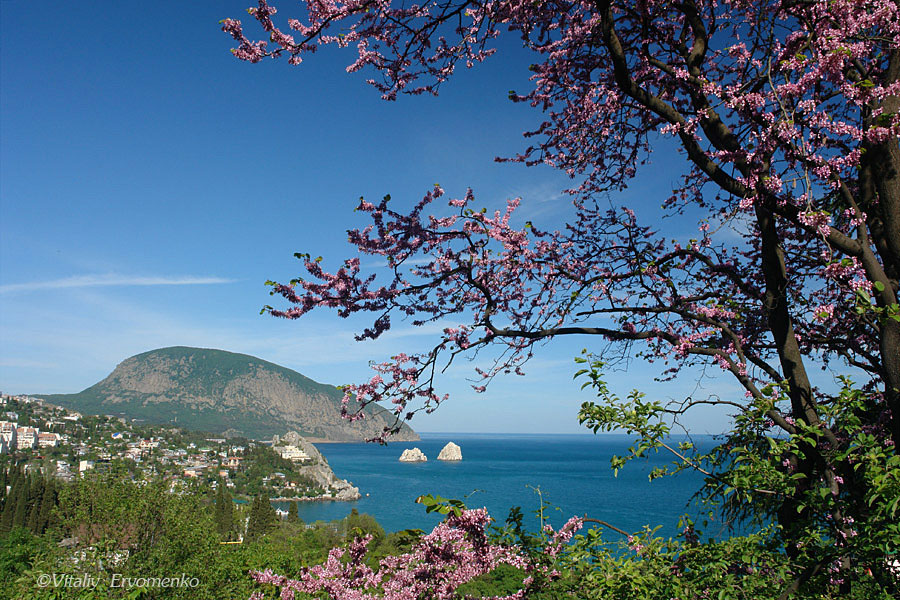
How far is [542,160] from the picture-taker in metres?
6.29

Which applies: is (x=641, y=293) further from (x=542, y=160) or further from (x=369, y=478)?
(x=369, y=478)

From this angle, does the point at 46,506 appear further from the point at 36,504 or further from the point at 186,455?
the point at 186,455

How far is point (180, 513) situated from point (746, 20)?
77.4 feet

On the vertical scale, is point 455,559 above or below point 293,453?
above

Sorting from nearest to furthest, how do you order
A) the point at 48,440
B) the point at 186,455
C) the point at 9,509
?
the point at 9,509 → the point at 186,455 → the point at 48,440

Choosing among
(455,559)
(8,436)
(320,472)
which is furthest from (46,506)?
(8,436)

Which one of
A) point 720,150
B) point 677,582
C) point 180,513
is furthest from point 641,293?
point 180,513

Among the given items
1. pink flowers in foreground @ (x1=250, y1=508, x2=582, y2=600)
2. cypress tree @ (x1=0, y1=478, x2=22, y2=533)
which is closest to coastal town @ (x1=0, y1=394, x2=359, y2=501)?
cypress tree @ (x1=0, y1=478, x2=22, y2=533)

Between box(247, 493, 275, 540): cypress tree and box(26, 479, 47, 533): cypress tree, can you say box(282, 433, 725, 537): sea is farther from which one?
box(26, 479, 47, 533): cypress tree

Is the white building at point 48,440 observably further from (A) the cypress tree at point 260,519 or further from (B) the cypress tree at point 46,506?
(A) the cypress tree at point 260,519

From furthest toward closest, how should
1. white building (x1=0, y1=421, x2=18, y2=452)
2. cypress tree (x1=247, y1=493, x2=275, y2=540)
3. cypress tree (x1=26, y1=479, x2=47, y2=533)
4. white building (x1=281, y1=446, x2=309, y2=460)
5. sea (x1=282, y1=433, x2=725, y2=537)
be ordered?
white building (x1=281, y1=446, x2=309, y2=460)
white building (x1=0, y1=421, x2=18, y2=452)
sea (x1=282, y1=433, x2=725, y2=537)
cypress tree (x1=247, y1=493, x2=275, y2=540)
cypress tree (x1=26, y1=479, x2=47, y2=533)

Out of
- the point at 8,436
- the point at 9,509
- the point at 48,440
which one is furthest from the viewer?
the point at 48,440

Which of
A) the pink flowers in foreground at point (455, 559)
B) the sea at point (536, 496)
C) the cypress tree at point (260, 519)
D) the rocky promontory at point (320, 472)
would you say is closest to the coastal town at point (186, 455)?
the rocky promontory at point (320, 472)

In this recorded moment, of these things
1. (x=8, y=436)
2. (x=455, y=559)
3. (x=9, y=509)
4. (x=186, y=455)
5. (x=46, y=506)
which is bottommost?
(x=186, y=455)
